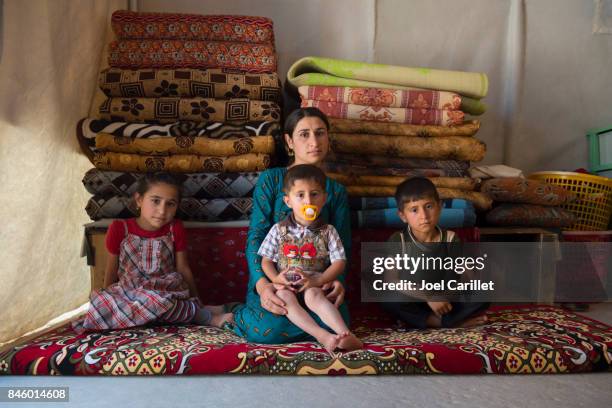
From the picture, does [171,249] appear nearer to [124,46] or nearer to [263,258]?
[263,258]

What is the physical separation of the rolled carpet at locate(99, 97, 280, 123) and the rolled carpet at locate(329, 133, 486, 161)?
1.30 ft

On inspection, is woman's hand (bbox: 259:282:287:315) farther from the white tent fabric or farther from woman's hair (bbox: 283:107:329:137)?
the white tent fabric

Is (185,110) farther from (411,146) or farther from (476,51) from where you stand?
(476,51)

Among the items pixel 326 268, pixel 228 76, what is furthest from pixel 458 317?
pixel 228 76

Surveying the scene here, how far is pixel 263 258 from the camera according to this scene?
178 centimetres

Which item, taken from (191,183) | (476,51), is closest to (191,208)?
(191,183)

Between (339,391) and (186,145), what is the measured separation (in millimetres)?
1400

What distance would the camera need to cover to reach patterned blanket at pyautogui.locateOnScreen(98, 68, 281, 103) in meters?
2.26

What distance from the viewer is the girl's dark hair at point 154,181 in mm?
1943

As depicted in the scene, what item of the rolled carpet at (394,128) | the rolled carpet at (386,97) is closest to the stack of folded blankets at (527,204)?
the rolled carpet at (394,128)

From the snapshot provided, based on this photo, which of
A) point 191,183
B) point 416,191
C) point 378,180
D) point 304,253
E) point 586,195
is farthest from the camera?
point 586,195

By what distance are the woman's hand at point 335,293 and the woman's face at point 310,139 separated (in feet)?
1.82

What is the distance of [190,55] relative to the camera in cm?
234

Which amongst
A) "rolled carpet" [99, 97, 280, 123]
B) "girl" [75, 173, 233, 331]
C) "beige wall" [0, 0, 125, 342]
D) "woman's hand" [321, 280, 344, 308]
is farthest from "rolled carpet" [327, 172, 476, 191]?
"beige wall" [0, 0, 125, 342]
